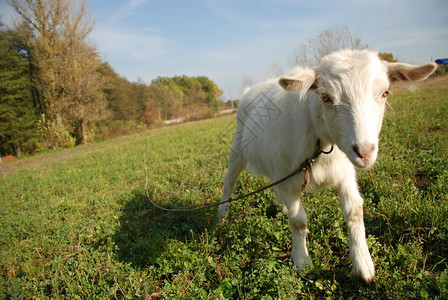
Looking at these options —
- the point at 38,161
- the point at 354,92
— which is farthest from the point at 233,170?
the point at 38,161

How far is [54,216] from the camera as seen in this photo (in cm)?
407

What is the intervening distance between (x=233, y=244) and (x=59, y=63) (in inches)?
905

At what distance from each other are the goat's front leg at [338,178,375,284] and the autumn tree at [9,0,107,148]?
74.7 feet

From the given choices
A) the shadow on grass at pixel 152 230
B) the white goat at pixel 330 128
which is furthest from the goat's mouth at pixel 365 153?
the shadow on grass at pixel 152 230

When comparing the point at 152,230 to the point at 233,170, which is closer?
the point at 152,230

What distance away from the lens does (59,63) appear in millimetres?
19562

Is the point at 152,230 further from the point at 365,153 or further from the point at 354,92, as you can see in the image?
the point at 354,92

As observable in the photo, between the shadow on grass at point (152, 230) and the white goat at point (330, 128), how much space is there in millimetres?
1045

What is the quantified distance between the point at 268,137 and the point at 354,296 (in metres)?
1.52

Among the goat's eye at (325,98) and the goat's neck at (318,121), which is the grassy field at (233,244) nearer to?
the goat's neck at (318,121)

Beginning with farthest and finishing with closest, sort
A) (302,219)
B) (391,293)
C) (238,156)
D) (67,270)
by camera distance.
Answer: (238,156) → (67,270) → (302,219) → (391,293)

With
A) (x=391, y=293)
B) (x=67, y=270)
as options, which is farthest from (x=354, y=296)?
(x=67, y=270)

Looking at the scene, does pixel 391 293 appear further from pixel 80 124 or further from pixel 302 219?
pixel 80 124

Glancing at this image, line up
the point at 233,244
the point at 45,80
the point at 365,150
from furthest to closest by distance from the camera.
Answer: the point at 45,80 → the point at 233,244 → the point at 365,150
